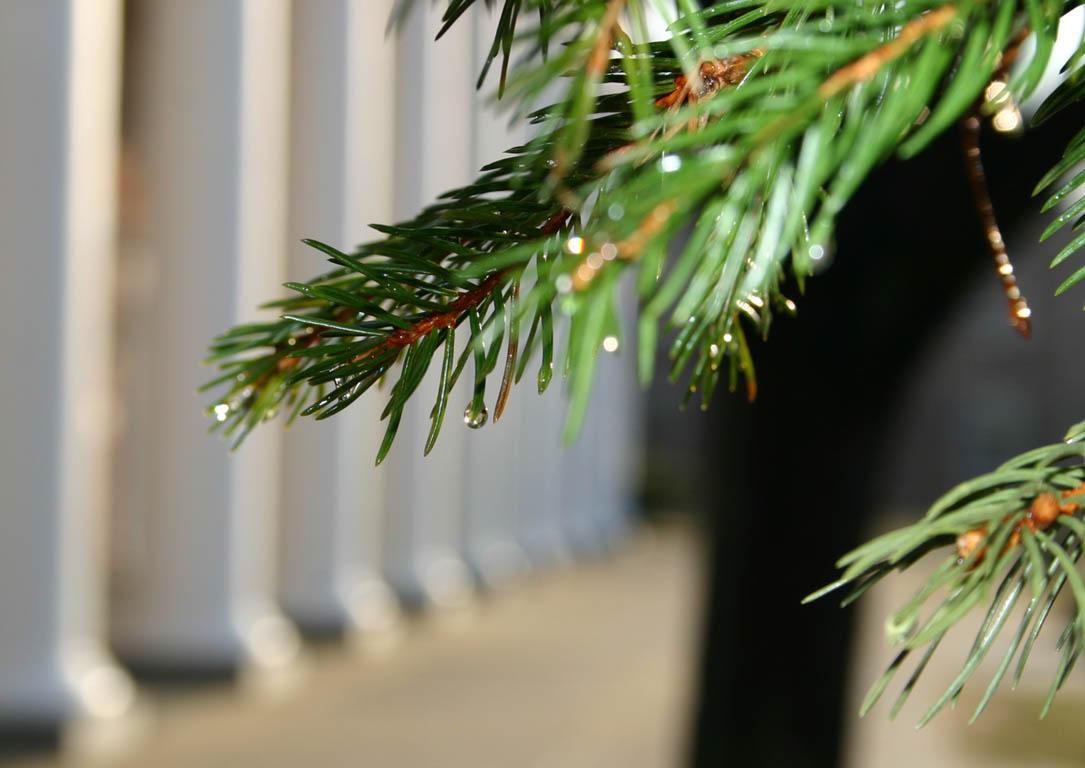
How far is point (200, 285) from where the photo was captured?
472 centimetres

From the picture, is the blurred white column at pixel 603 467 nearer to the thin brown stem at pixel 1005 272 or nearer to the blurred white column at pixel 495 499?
the blurred white column at pixel 495 499

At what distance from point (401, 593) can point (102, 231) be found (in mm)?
3960

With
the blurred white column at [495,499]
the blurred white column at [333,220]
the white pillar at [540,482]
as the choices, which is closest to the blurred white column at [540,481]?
the white pillar at [540,482]

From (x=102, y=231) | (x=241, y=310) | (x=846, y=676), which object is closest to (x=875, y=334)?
(x=846, y=676)

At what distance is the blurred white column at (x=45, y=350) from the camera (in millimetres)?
3537

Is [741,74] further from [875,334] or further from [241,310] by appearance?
[241,310]

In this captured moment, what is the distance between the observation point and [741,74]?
26cm

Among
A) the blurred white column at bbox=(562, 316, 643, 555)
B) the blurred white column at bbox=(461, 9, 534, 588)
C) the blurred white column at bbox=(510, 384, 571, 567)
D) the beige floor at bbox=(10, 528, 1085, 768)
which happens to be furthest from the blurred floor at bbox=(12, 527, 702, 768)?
the blurred white column at bbox=(562, 316, 643, 555)

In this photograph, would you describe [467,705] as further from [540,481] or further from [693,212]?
[540,481]

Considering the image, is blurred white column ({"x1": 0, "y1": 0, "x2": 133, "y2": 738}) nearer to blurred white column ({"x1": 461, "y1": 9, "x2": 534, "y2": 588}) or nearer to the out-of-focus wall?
the out-of-focus wall

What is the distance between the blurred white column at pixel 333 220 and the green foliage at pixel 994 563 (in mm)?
5476

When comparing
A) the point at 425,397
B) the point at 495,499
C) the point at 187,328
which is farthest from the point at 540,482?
the point at 187,328

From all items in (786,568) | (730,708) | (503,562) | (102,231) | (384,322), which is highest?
(102,231)

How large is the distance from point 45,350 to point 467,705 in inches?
97.5
